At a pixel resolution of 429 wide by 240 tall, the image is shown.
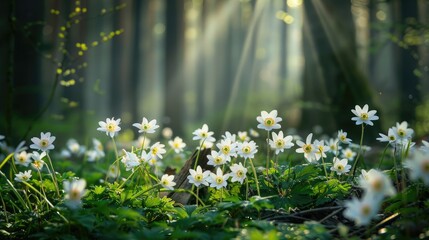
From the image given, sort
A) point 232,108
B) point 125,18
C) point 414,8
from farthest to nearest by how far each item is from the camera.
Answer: point 125,18, point 232,108, point 414,8

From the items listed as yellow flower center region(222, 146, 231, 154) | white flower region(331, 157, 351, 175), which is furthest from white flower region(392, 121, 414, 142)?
yellow flower center region(222, 146, 231, 154)

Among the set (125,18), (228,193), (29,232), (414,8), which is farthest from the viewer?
(125,18)

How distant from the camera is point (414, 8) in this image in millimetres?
13008

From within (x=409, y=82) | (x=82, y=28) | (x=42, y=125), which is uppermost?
(x=82, y=28)

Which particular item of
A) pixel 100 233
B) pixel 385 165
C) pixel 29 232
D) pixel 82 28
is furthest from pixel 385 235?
pixel 82 28

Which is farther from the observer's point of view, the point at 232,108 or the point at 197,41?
the point at 197,41

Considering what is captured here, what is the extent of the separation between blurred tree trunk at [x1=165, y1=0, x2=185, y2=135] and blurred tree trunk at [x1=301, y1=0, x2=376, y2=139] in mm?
6066

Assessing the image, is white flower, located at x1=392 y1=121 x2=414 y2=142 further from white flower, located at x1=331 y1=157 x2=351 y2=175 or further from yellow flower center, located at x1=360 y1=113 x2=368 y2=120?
white flower, located at x1=331 y1=157 x2=351 y2=175

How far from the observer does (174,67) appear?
1336 cm

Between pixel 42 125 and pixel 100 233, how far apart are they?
9357 millimetres

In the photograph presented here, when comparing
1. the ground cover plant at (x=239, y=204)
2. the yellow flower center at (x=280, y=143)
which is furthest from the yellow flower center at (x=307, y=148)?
the yellow flower center at (x=280, y=143)

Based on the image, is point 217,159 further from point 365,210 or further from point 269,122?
point 365,210

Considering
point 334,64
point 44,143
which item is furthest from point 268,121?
point 334,64

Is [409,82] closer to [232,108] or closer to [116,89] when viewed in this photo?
[232,108]
